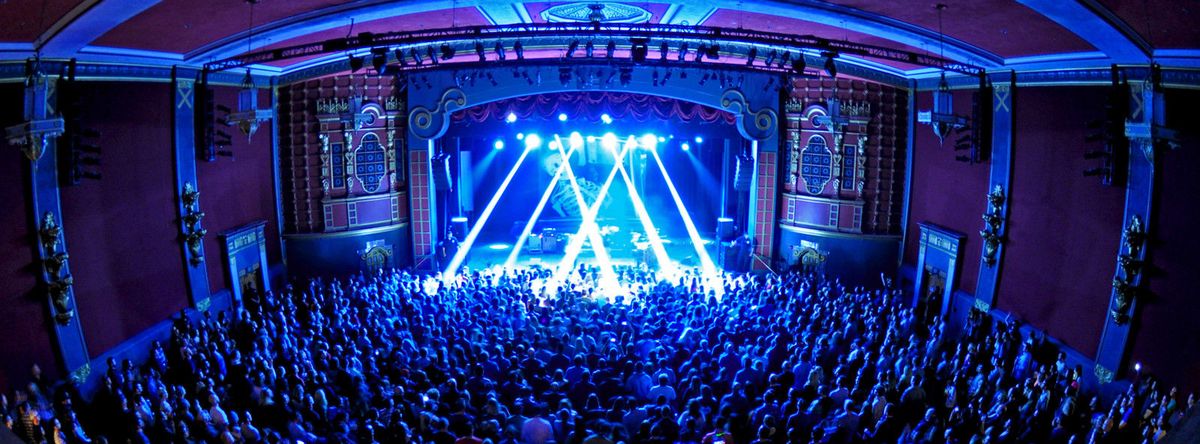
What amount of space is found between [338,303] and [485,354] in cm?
503

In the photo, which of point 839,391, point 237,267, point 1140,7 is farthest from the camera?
point 237,267

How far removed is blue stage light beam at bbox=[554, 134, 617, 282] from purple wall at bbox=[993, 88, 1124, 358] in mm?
9926

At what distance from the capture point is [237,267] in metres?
17.1

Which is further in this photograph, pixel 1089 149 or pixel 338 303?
pixel 338 303

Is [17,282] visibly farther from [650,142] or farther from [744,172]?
[650,142]

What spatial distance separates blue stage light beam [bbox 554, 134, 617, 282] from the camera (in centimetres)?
2180

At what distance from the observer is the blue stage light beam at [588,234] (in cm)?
2180

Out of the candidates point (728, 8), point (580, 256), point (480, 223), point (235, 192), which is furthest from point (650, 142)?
point (728, 8)

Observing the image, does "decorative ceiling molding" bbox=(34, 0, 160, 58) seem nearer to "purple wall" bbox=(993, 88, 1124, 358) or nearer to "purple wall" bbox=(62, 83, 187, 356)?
"purple wall" bbox=(62, 83, 187, 356)

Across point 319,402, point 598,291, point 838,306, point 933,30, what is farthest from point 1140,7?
point 598,291

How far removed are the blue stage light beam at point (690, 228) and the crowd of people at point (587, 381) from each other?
600 cm

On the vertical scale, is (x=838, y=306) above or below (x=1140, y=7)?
below

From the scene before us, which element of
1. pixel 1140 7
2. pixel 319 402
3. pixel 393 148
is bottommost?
pixel 319 402

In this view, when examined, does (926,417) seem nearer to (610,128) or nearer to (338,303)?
(338,303)
